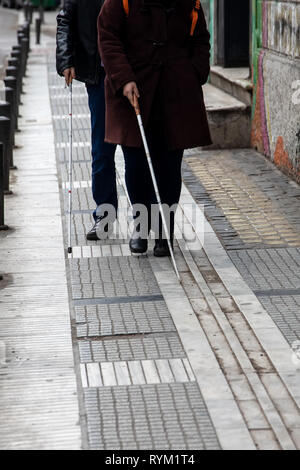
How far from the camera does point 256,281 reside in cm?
571

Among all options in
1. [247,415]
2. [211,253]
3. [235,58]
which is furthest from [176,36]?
[235,58]

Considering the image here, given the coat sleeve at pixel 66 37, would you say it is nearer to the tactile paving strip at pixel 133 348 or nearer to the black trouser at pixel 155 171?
the black trouser at pixel 155 171

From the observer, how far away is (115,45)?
578 cm

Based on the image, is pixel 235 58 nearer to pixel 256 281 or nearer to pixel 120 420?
pixel 256 281

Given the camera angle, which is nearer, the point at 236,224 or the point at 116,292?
the point at 116,292

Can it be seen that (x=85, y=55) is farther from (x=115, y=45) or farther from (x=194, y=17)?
(x=194, y=17)

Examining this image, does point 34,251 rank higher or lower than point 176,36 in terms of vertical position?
lower

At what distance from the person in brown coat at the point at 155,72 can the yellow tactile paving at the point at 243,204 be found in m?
0.99

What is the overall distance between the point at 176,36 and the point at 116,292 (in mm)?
1585

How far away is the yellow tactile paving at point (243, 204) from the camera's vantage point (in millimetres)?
6707

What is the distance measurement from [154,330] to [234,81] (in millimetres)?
6482

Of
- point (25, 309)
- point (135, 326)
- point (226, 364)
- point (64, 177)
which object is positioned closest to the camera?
point (226, 364)

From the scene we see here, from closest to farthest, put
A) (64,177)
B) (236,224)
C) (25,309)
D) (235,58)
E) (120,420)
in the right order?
(120,420) < (25,309) < (236,224) < (64,177) < (235,58)

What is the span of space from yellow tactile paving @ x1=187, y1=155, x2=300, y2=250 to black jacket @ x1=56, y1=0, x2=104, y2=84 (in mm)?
1525
